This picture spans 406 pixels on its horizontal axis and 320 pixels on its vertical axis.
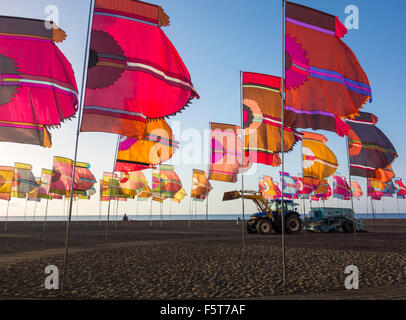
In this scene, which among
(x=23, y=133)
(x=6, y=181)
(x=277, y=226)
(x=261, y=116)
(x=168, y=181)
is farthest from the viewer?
(x=168, y=181)

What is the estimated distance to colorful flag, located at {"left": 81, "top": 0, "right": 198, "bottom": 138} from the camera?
6898 millimetres

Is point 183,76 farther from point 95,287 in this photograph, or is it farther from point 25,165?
point 25,165

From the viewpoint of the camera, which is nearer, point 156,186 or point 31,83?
point 31,83

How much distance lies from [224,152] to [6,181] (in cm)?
2525

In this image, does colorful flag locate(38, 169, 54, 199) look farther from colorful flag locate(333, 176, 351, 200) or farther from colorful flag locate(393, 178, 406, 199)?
colorful flag locate(393, 178, 406, 199)

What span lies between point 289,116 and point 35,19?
6.79 meters

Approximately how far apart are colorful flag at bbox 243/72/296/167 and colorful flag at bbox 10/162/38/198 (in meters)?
25.0

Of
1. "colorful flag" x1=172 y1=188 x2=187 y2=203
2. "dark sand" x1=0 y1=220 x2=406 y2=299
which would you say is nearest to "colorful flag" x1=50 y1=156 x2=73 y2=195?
"dark sand" x1=0 y1=220 x2=406 y2=299

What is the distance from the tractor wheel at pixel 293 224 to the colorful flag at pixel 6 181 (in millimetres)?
25906

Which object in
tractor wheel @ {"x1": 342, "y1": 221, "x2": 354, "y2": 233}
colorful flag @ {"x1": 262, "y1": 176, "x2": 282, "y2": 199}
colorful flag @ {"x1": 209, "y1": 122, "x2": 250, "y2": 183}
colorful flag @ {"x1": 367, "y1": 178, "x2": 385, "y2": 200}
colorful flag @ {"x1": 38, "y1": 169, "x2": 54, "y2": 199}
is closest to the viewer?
colorful flag @ {"x1": 209, "y1": 122, "x2": 250, "y2": 183}

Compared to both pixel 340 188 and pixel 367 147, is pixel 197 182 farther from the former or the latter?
pixel 340 188

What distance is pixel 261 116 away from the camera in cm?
1232

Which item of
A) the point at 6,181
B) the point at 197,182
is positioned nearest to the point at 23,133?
the point at 197,182
